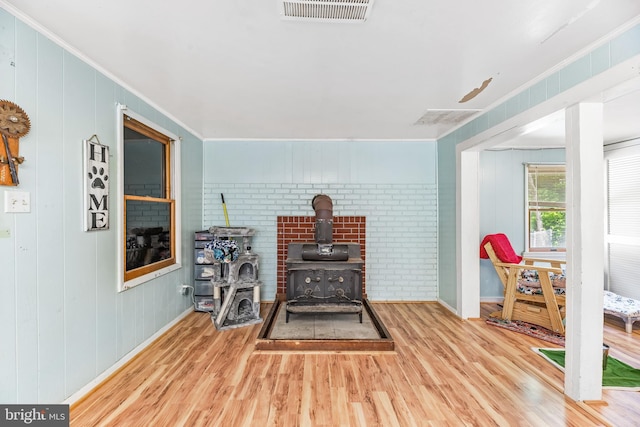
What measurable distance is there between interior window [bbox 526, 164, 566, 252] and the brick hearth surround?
2.60 m

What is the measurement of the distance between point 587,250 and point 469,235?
67.4 inches

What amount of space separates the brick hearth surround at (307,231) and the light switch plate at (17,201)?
3075 millimetres

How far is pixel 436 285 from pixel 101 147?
448 centimetres

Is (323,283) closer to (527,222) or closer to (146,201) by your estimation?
(146,201)

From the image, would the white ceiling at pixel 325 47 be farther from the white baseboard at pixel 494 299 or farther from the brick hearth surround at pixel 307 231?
the white baseboard at pixel 494 299

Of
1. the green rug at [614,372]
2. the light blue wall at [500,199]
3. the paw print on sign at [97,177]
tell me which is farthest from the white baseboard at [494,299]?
the paw print on sign at [97,177]

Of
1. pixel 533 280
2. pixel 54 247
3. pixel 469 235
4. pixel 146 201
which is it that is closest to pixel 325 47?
pixel 54 247

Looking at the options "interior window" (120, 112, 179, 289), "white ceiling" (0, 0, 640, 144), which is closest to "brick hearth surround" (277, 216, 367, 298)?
"interior window" (120, 112, 179, 289)

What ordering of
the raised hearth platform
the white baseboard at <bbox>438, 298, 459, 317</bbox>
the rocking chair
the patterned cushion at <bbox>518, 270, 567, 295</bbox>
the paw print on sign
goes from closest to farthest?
the paw print on sign
the raised hearth platform
the rocking chair
the patterned cushion at <bbox>518, 270, 567, 295</bbox>
the white baseboard at <bbox>438, 298, 459, 317</bbox>

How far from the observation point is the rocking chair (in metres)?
3.42

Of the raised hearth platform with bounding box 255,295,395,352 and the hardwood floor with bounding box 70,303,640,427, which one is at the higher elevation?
the raised hearth platform with bounding box 255,295,395,352

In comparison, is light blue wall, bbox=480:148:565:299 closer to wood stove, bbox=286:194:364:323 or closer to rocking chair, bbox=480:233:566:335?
rocking chair, bbox=480:233:566:335

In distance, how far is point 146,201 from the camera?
10.4ft

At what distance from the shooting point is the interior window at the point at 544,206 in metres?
4.71
